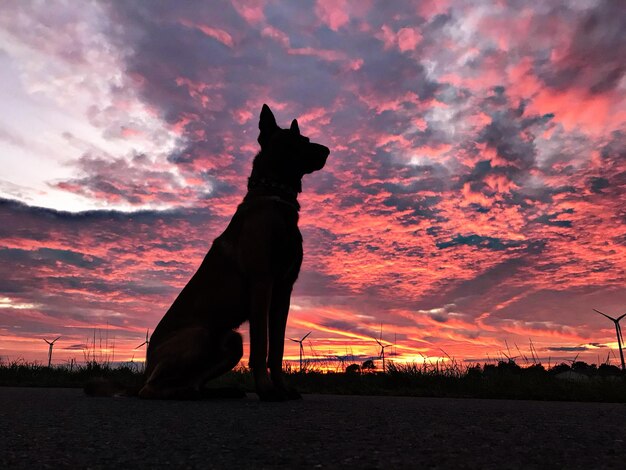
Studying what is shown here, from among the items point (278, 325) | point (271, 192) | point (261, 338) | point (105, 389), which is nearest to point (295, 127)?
point (271, 192)

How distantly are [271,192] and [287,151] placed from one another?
19.1 inches

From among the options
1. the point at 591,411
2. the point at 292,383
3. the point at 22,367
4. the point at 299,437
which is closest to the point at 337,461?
the point at 299,437

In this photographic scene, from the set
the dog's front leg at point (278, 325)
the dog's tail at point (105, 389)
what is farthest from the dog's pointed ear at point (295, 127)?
the dog's tail at point (105, 389)

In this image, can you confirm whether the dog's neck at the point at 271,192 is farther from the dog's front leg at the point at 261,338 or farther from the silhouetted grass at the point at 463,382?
the silhouetted grass at the point at 463,382

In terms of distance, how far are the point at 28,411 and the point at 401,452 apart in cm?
300

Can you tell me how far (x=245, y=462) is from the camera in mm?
2018

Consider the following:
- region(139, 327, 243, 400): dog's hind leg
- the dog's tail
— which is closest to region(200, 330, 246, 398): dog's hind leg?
region(139, 327, 243, 400): dog's hind leg

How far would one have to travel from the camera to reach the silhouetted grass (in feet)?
19.6

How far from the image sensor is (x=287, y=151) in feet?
16.8

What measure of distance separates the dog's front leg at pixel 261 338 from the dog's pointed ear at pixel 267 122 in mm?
1630

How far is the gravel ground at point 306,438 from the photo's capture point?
6.70 feet

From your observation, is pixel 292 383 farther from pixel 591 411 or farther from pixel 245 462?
pixel 245 462

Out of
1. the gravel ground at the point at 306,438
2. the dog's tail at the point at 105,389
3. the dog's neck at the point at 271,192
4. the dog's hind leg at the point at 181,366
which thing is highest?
the dog's neck at the point at 271,192

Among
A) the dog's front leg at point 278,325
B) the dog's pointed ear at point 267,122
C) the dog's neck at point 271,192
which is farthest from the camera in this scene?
the dog's pointed ear at point 267,122
